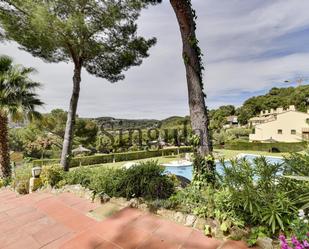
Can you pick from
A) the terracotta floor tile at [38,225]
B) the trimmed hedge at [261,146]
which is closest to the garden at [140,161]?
the terracotta floor tile at [38,225]

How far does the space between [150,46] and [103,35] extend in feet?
6.74

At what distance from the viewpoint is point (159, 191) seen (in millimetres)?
4191

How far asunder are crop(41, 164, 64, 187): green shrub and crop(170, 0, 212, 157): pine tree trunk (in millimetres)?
4923

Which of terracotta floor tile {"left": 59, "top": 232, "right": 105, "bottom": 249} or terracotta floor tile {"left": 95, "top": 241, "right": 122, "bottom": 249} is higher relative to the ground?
terracotta floor tile {"left": 95, "top": 241, "right": 122, "bottom": 249}

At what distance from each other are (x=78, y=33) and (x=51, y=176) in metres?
5.12

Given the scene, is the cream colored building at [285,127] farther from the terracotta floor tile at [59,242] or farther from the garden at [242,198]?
the terracotta floor tile at [59,242]

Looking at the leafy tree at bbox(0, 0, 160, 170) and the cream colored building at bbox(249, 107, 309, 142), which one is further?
the cream colored building at bbox(249, 107, 309, 142)

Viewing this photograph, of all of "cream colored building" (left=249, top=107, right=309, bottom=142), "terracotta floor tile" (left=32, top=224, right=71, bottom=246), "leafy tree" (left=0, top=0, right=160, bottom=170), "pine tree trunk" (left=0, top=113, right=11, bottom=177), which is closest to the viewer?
"terracotta floor tile" (left=32, top=224, right=71, bottom=246)

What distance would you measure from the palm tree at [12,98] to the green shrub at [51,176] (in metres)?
3.78

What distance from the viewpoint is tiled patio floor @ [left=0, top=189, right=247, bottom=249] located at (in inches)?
116

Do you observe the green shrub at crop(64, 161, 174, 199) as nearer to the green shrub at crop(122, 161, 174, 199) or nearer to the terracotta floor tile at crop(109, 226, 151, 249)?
the green shrub at crop(122, 161, 174, 199)

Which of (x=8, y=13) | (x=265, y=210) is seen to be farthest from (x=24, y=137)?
(x=265, y=210)

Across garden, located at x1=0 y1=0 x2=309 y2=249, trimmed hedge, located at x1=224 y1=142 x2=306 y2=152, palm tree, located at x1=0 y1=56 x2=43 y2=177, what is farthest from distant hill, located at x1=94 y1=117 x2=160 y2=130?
garden, located at x1=0 y1=0 x2=309 y2=249

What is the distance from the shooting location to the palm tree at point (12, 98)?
832cm
